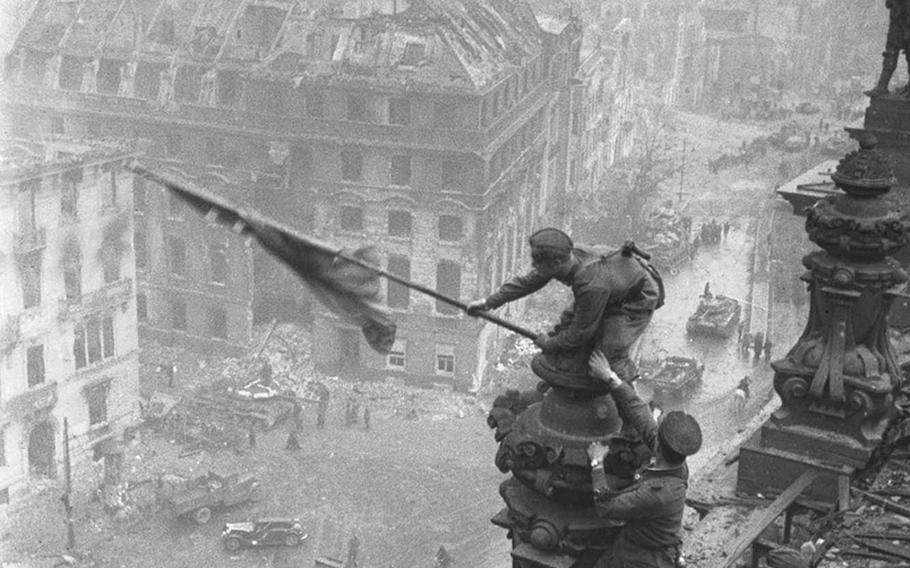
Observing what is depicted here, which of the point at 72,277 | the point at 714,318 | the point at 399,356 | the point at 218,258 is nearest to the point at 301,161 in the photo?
the point at 218,258

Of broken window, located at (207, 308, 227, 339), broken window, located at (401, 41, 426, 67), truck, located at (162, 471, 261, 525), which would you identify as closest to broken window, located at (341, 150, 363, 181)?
broken window, located at (401, 41, 426, 67)

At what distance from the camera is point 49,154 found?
43.8m

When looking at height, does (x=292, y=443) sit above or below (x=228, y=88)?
below

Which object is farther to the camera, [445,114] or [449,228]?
[449,228]

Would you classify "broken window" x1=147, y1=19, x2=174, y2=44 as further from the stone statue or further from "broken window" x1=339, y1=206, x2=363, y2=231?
the stone statue

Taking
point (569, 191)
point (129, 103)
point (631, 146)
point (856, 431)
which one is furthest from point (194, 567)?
point (631, 146)

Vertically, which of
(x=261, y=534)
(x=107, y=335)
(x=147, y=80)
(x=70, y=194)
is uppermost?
(x=147, y=80)

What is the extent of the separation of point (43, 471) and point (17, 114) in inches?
758

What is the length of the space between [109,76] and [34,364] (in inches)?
655

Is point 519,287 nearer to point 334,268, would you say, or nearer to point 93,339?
point 334,268

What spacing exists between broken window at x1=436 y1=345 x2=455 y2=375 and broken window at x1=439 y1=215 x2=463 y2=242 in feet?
16.1

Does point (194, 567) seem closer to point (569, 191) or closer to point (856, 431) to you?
point (856, 431)

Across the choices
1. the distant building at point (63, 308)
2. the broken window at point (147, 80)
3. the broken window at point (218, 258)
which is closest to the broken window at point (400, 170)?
the broken window at point (218, 258)

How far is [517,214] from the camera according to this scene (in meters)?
58.4
